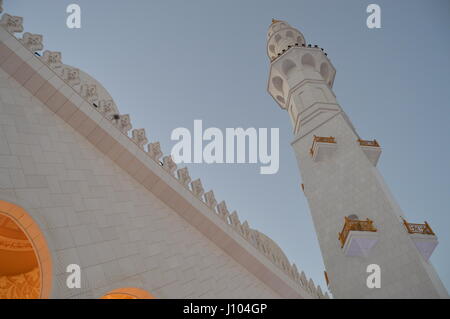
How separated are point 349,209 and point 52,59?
13.0m

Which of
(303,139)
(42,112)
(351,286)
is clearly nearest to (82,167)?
(42,112)

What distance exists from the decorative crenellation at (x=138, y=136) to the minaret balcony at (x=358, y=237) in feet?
7.49

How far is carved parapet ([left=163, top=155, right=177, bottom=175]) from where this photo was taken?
1093 cm

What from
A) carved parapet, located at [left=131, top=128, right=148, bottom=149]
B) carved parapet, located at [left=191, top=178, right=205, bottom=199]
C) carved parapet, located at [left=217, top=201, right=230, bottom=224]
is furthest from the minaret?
carved parapet, located at [left=131, top=128, right=148, bottom=149]

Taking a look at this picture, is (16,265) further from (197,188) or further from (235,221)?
(235,221)

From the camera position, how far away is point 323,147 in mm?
17062

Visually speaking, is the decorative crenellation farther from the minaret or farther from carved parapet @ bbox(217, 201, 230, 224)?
the minaret

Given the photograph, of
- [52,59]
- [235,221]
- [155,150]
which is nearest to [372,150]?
[235,221]

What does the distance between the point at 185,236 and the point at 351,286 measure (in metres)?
7.52

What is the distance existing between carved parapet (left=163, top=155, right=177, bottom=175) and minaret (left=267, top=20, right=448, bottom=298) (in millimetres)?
7468

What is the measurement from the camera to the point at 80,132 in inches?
365

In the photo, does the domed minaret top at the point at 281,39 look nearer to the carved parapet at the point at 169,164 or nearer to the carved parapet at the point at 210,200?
the carved parapet at the point at 210,200
